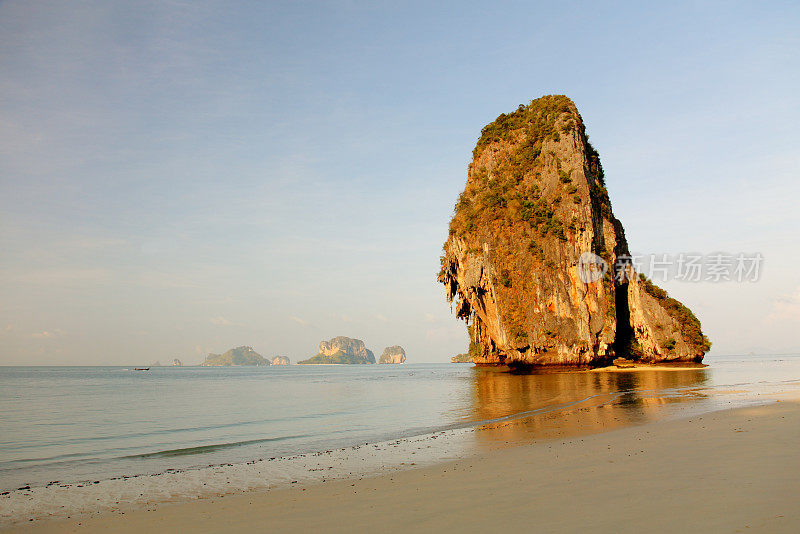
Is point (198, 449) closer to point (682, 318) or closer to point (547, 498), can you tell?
point (547, 498)

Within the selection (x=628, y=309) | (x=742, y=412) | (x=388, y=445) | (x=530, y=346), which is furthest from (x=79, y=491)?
(x=628, y=309)

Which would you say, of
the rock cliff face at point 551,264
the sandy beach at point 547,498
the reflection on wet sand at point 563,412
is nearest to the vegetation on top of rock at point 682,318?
the rock cliff face at point 551,264

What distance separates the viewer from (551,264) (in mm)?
54656

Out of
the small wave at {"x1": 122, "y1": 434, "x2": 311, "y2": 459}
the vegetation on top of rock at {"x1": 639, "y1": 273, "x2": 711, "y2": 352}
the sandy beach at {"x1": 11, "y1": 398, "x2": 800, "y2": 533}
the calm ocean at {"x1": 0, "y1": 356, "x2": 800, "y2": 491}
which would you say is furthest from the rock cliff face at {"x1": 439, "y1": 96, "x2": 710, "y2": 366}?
the sandy beach at {"x1": 11, "y1": 398, "x2": 800, "y2": 533}

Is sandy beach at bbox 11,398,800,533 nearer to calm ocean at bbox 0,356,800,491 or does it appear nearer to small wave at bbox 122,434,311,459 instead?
calm ocean at bbox 0,356,800,491

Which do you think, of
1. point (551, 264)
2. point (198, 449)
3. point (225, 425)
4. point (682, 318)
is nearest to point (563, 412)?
point (198, 449)

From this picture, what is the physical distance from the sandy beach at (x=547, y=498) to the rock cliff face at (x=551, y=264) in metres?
44.6

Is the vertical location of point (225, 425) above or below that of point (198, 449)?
below

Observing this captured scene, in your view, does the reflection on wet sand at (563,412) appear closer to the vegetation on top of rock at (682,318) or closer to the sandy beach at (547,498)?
the sandy beach at (547,498)

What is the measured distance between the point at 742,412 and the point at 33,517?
58.0 ft

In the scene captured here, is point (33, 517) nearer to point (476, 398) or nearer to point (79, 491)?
point (79, 491)

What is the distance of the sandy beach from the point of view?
5.52m

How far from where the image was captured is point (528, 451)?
33.7 ft

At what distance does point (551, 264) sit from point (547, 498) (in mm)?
50614
